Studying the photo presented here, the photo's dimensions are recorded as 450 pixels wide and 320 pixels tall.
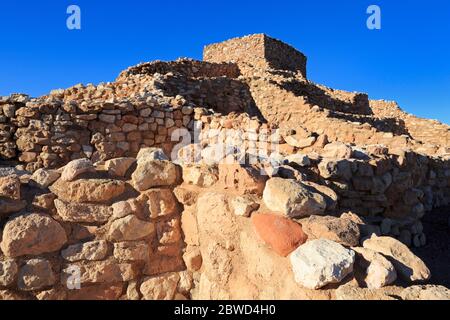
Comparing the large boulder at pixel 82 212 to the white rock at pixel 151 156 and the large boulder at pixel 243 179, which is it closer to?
the white rock at pixel 151 156

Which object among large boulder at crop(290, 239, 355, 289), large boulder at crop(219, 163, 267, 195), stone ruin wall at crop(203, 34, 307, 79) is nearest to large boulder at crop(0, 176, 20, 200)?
large boulder at crop(219, 163, 267, 195)

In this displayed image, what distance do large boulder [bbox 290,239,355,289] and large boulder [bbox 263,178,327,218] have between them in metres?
0.30

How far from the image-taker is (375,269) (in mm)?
1883

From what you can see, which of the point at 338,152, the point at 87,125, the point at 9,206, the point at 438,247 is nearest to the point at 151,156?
the point at 9,206

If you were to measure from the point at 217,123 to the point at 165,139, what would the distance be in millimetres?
1090

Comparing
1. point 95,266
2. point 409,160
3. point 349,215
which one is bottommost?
point 95,266

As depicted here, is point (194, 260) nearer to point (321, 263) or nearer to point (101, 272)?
point (101, 272)

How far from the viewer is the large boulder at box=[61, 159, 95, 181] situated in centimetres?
246

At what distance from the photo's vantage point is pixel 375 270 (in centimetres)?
188

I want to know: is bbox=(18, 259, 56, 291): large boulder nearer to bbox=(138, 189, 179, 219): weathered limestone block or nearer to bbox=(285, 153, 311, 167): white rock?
bbox=(138, 189, 179, 219): weathered limestone block

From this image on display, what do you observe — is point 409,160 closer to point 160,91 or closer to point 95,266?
point 95,266
